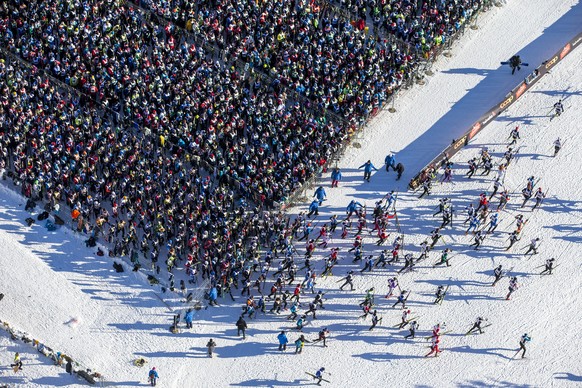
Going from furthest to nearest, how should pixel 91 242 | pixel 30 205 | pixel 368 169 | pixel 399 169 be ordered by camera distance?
1. pixel 399 169
2. pixel 368 169
3. pixel 30 205
4. pixel 91 242

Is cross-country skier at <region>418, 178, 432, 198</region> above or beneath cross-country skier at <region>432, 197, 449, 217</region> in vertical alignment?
above

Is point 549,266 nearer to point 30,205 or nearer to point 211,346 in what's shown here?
point 211,346

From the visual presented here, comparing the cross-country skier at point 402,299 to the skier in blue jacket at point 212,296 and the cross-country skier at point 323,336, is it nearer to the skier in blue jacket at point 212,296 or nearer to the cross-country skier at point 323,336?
the cross-country skier at point 323,336

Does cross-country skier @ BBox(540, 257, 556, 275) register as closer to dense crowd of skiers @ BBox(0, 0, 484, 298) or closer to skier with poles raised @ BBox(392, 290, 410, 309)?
skier with poles raised @ BBox(392, 290, 410, 309)

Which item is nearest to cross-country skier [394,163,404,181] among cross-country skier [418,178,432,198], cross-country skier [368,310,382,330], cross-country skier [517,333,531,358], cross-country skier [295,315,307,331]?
cross-country skier [418,178,432,198]

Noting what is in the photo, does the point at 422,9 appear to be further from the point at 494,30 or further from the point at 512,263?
the point at 512,263

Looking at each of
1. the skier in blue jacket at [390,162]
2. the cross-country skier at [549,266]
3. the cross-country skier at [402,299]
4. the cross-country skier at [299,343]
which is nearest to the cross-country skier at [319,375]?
the cross-country skier at [299,343]

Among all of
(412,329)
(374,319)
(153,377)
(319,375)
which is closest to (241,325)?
(319,375)
